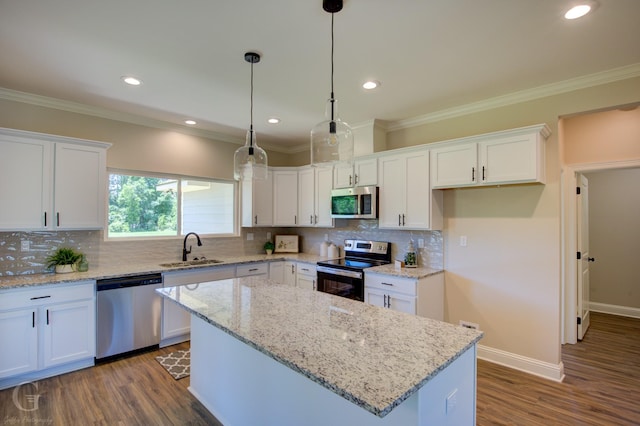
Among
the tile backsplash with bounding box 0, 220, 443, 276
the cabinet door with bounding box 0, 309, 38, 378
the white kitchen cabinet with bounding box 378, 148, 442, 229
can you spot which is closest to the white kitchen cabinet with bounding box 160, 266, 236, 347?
the tile backsplash with bounding box 0, 220, 443, 276

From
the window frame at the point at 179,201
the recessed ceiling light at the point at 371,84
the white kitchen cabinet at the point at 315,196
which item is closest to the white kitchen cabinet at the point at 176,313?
the window frame at the point at 179,201

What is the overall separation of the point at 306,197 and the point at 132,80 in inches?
107

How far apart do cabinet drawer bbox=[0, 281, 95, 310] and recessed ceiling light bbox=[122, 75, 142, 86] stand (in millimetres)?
1993

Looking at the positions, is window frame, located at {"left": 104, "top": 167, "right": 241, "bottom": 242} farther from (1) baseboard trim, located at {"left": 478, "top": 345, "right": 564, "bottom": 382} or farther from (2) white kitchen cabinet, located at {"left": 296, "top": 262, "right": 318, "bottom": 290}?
(1) baseboard trim, located at {"left": 478, "top": 345, "right": 564, "bottom": 382}

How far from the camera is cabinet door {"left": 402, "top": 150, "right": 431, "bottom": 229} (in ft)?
11.8

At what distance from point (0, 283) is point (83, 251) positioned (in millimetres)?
818

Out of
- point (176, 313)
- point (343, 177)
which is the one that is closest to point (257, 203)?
point (343, 177)

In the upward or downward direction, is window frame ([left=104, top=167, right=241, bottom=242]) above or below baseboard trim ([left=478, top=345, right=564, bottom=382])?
above

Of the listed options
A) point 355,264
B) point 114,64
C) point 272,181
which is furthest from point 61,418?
point 272,181

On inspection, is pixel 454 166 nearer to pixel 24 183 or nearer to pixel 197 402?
pixel 197 402

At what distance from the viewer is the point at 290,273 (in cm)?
479

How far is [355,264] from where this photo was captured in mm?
4117

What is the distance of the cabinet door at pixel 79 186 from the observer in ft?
10.7

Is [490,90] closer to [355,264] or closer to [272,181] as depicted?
[355,264]
